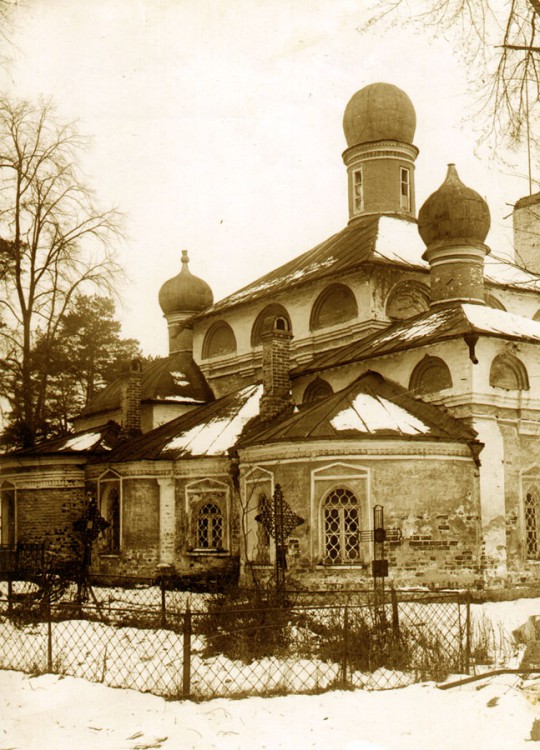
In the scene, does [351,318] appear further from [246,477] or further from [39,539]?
[39,539]

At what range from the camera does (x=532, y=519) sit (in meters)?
16.9

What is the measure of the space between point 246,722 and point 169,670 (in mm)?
2307

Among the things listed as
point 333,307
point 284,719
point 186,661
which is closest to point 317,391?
point 333,307

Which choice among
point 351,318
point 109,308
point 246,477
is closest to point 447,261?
point 351,318

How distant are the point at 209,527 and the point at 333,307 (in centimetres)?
608

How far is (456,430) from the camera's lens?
15.9m

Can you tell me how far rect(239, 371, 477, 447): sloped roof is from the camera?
15.4 meters

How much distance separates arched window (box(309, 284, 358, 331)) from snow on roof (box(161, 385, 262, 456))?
94.5 inches

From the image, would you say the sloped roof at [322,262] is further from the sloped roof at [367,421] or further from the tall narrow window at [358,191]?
the sloped roof at [367,421]

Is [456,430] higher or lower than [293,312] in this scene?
lower

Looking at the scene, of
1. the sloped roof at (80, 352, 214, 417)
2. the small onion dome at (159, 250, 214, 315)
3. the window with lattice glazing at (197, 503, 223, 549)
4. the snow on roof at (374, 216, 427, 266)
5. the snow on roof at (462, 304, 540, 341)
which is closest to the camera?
the snow on roof at (462, 304, 540, 341)

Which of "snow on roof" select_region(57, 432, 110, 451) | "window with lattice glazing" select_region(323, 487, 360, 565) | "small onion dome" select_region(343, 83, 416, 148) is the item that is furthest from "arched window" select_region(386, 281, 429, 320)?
"snow on roof" select_region(57, 432, 110, 451)

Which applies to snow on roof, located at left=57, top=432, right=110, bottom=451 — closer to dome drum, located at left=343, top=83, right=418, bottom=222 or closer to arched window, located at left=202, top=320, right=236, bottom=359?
arched window, located at left=202, top=320, right=236, bottom=359

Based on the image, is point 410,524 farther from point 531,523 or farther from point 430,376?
point 430,376
